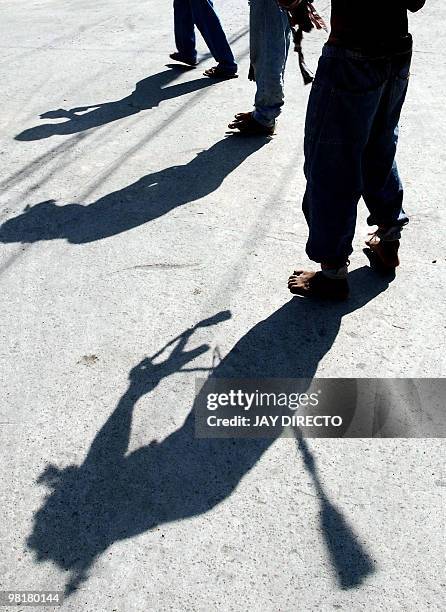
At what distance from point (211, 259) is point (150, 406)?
106 cm

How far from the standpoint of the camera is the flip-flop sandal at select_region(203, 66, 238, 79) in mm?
5836

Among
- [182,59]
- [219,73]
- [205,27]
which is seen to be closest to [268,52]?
[219,73]

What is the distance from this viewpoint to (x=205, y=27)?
5.80 m

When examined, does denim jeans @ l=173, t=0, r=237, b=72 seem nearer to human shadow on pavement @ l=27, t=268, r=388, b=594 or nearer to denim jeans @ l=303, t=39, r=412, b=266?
denim jeans @ l=303, t=39, r=412, b=266

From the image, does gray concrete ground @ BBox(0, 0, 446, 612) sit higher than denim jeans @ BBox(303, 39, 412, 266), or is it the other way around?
denim jeans @ BBox(303, 39, 412, 266)

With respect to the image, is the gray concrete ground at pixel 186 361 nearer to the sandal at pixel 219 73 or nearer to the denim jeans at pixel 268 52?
the denim jeans at pixel 268 52

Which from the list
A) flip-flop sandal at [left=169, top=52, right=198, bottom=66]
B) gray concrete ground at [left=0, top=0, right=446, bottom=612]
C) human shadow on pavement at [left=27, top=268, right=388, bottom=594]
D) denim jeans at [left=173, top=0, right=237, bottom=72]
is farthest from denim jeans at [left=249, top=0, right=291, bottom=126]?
human shadow on pavement at [left=27, top=268, right=388, bottom=594]

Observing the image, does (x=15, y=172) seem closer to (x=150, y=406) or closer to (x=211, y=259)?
(x=211, y=259)

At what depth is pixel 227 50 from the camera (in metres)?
5.75

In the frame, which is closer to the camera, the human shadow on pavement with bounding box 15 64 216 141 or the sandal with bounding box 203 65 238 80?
the human shadow on pavement with bounding box 15 64 216 141

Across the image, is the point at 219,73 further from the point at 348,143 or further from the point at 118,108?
the point at 348,143

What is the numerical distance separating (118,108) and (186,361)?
3109 millimetres

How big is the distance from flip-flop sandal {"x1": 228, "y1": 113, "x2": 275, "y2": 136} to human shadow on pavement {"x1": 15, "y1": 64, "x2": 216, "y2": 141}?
0.92m

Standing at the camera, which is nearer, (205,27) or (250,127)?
(250,127)
